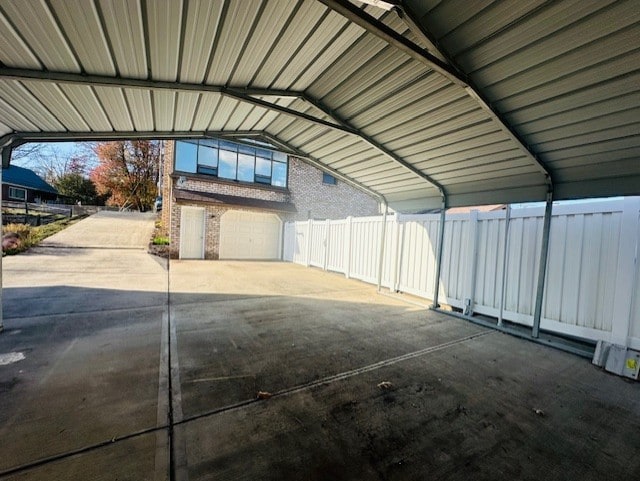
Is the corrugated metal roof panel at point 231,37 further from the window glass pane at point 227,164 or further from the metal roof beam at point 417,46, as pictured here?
the window glass pane at point 227,164

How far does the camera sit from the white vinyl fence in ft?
12.0

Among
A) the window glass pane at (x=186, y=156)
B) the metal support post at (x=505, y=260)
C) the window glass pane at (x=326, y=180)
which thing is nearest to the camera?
the metal support post at (x=505, y=260)

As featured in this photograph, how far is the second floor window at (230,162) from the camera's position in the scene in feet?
39.1

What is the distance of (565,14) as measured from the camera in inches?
86.0

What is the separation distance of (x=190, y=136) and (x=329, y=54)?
3.24 meters

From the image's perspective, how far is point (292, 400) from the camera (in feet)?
7.98

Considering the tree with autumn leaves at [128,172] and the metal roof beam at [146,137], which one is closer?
the metal roof beam at [146,137]

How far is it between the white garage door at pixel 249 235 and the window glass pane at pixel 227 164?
1697mm

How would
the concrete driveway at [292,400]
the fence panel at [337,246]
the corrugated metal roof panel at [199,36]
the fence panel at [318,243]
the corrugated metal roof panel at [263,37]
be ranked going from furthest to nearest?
the fence panel at [318,243] → the fence panel at [337,246] → the corrugated metal roof panel at [263,37] → the corrugated metal roof panel at [199,36] → the concrete driveway at [292,400]

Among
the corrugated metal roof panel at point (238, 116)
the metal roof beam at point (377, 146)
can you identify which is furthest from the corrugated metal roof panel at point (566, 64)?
the corrugated metal roof panel at point (238, 116)

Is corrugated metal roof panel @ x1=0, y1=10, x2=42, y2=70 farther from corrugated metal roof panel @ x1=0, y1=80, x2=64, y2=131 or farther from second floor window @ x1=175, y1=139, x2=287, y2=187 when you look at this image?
second floor window @ x1=175, y1=139, x2=287, y2=187

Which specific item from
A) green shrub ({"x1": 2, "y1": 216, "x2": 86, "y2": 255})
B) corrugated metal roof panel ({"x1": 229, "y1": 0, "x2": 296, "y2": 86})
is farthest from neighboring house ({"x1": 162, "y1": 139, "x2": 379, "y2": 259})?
corrugated metal roof panel ({"x1": 229, "y1": 0, "x2": 296, "y2": 86})

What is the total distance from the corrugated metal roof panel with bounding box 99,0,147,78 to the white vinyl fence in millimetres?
5577

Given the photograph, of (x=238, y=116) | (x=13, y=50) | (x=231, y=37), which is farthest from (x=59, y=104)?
(x=231, y=37)
